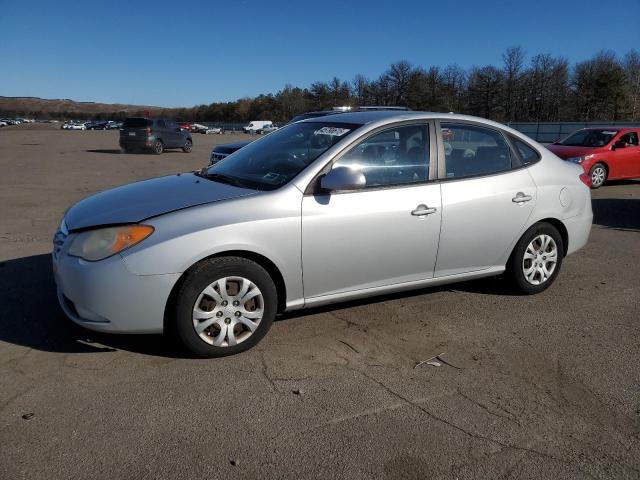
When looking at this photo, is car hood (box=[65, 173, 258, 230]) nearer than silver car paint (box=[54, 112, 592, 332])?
No

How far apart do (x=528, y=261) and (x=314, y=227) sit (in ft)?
7.47

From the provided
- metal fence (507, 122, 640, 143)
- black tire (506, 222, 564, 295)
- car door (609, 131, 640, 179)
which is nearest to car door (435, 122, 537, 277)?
black tire (506, 222, 564, 295)

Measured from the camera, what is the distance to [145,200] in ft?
12.2

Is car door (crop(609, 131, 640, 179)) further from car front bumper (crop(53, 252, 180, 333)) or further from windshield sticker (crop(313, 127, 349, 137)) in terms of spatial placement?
car front bumper (crop(53, 252, 180, 333))

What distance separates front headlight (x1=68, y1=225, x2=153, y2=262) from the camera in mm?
3275

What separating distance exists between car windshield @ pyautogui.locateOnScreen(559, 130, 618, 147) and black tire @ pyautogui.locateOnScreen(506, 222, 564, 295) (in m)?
9.65

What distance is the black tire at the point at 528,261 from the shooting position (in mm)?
4719

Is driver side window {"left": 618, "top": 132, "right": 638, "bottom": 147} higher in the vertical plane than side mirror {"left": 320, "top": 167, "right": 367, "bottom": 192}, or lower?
higher

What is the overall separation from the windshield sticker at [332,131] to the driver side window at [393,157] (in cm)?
22

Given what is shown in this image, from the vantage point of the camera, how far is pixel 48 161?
64.0 ft

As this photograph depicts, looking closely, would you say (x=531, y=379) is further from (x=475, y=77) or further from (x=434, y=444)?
(x=475, y=77)

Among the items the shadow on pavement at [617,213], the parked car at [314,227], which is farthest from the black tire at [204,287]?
the shadow on pavement at [617,213]

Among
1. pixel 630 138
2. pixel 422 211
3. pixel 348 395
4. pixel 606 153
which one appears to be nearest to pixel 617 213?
pixel 606 153

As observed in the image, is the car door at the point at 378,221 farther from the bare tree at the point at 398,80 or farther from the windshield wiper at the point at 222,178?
the bare tree at the point at 398,80
